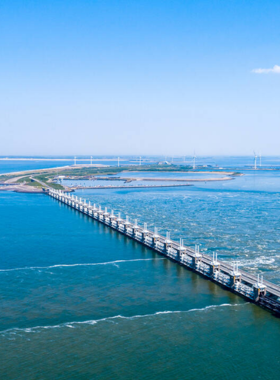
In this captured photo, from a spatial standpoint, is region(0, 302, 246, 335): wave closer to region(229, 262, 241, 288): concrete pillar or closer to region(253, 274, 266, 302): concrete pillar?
region(253, 274, 266, 302): concrete pillar

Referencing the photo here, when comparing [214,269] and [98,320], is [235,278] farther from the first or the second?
[98,320]

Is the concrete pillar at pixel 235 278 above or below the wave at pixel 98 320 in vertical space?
above

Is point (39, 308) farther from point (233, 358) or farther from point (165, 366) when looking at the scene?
point (233, 358)

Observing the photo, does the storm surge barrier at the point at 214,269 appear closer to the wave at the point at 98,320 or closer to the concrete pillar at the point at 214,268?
the concrete pillar at the point at 214,268

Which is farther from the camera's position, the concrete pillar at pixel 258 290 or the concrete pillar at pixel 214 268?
the concrete pillar at pixel 214 268

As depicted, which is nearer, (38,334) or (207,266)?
(38,334)

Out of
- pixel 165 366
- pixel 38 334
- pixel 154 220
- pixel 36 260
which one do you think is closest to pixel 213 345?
pixel 165 366

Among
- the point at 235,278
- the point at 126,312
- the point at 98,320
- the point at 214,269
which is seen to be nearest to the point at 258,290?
the point at 235,278

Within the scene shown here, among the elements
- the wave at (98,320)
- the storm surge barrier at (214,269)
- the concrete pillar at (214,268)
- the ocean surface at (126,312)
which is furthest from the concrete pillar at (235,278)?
the wave at (98,320)

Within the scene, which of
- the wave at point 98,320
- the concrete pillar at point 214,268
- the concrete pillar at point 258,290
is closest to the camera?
the wave at point 98,320
